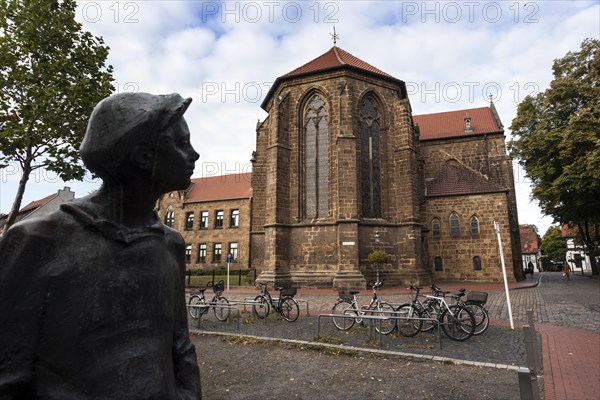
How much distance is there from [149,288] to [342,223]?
17.9 m

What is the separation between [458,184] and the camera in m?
26.1

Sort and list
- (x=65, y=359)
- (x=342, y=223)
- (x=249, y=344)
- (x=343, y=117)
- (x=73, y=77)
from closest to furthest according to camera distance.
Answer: (x=65, y=359)
(x=249, y=344)
(x=73, y=77)
(x=342, y=223)
(x=343, y=117)

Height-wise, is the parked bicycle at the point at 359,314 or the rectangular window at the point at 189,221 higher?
the rectangular window at the point at 189,221

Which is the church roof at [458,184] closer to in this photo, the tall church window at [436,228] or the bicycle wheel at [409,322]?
the tall church window at [436,228]

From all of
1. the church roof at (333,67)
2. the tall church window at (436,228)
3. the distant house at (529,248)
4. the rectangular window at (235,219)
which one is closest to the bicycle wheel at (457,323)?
the church roof at (333,67)

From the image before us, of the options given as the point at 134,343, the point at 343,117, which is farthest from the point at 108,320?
the point at 343,117

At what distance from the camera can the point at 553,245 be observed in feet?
225

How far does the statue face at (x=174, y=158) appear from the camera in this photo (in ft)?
4.00

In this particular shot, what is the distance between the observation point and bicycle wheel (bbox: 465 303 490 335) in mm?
8203

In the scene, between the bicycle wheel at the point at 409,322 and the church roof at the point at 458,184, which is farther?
the church roof at the point at 458,184

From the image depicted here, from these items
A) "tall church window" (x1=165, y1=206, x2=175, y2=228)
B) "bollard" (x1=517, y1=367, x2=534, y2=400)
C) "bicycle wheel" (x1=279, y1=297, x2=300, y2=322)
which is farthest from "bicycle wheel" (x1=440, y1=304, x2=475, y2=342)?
"tall church window" (x1=165, y1=206, x2=175, y2=228)

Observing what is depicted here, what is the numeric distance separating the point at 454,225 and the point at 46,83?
78.7ft

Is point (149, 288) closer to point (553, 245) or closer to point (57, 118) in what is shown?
point (57, 118)

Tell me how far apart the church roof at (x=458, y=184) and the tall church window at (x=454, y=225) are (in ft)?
5.01
